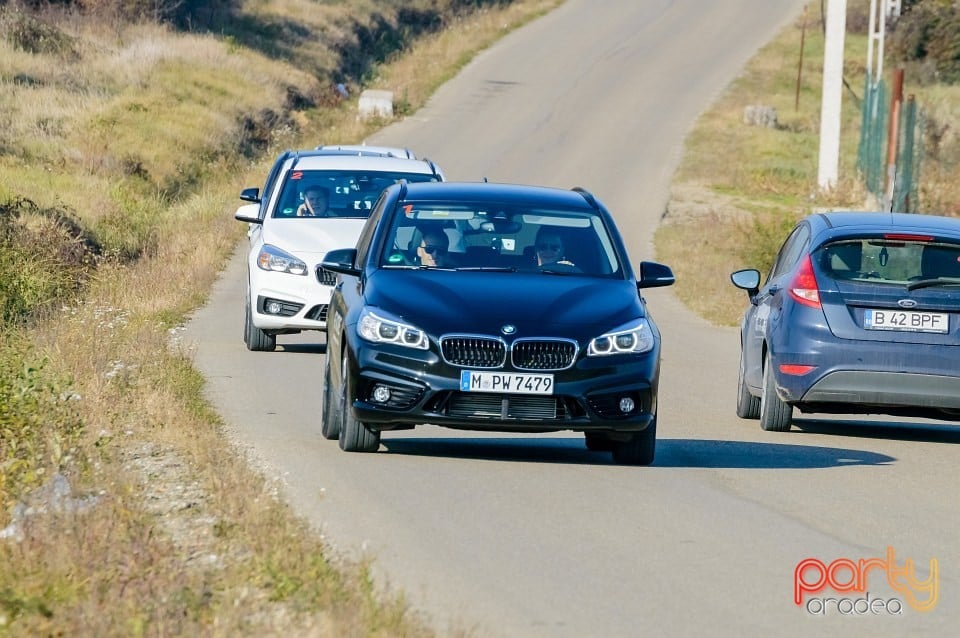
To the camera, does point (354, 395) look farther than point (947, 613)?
Yes

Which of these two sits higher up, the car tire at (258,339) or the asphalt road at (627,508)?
the asphalt road at (627,508)

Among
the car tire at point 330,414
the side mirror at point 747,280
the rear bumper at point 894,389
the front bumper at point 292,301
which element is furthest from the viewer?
the front bumper at point 292,301

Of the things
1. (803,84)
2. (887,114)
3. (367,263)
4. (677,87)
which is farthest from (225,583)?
(803,84)

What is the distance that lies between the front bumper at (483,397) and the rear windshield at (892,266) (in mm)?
2559

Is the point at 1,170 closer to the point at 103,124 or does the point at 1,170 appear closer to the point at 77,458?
the point at 103,124

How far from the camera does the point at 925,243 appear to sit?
12.8 meters

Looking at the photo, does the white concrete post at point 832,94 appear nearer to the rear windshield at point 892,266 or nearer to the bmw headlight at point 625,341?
the rear windshield at point 892,266

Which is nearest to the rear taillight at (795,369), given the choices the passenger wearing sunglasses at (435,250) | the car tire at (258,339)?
the passenger wearing sunglasses at (435,250)

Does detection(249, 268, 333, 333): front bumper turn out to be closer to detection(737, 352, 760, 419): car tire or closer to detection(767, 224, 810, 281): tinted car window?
detection(737, 352, 760, 419): car tire

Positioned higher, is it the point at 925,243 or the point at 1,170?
the point at 925,243

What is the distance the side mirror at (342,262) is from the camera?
11898 millimetres

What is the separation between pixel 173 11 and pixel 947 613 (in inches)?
1960

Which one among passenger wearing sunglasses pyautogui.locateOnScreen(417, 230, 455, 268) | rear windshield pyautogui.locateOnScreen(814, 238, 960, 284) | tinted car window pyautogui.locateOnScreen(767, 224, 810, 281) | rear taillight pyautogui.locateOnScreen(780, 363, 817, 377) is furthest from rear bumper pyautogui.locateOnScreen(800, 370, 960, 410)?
passenger wearing sunglasses pyautogui.locateOnScreen(417, 230, 455, 268)

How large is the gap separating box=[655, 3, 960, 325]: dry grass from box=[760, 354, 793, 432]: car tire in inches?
390
